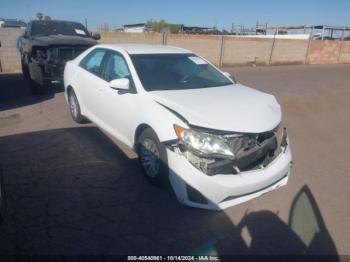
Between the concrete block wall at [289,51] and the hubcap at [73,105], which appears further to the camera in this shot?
the concrete block wall at [289,51]

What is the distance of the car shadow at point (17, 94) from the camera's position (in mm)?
7142

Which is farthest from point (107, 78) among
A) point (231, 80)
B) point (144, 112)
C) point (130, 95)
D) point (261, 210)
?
point (261, 210)

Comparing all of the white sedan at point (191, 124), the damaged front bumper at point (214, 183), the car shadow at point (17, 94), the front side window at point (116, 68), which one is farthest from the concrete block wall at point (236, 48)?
the damaged front bumper at point (214, 183)

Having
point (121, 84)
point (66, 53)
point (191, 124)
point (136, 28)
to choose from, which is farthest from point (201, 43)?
point (136, 28)

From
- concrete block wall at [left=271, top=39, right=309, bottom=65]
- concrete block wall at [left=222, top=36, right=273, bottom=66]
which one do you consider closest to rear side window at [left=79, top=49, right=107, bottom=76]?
concrete block wall at [left=222, top=36, right=273, bottom=66]

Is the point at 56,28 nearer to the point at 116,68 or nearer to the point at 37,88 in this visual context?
the point at 37,88

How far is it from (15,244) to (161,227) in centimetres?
129

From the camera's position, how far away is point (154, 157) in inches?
133

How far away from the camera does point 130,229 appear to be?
2896mm

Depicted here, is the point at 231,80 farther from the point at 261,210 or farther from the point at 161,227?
the point at 161,227

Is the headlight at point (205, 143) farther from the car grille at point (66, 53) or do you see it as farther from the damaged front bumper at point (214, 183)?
the car grille at point (66, 53)

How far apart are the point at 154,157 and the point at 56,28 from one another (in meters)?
7.01

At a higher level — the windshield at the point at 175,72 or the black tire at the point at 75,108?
the windshield at the point at 175,72

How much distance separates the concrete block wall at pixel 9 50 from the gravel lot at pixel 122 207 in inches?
312
